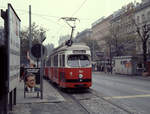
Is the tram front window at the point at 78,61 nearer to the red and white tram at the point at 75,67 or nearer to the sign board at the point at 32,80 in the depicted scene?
the red and white tram at the point at 75,67

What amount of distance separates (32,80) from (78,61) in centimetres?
366

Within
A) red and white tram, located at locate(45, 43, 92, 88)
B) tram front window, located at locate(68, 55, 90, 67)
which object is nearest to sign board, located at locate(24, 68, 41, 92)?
red and white tram, located at locate(45, 43, 92, 88)

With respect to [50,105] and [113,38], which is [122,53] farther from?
[50,105]

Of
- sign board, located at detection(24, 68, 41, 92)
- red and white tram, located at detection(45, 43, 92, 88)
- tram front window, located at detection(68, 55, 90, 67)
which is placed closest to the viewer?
sign board, located at detection(24, 68, 41, 92)

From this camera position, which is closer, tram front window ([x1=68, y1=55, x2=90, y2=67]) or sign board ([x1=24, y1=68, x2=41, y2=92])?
sign board ([x1=24, y1=68, x2=41, y2=92])

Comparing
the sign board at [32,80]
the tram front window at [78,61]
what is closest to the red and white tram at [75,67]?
the tram front window at [78,61]

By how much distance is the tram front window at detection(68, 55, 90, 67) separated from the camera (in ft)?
48.7

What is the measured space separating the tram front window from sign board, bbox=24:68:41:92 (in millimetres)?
2714

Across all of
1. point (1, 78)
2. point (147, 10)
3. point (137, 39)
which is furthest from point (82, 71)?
point (147, 10)

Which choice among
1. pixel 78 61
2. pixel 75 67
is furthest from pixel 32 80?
pixel 78 61

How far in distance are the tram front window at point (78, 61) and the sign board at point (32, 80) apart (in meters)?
2.71

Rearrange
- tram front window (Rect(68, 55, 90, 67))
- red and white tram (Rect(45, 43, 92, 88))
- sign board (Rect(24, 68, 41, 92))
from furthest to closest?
tram front window (Rect(68, 55, 90, 67)), red and white tram (Rect(45, 43, 92, 88)), sign board (Rect(24, 68, 41, 92))

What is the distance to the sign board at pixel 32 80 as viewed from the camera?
12.3 meters

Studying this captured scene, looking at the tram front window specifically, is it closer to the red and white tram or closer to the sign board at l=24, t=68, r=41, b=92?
the red and white tram
